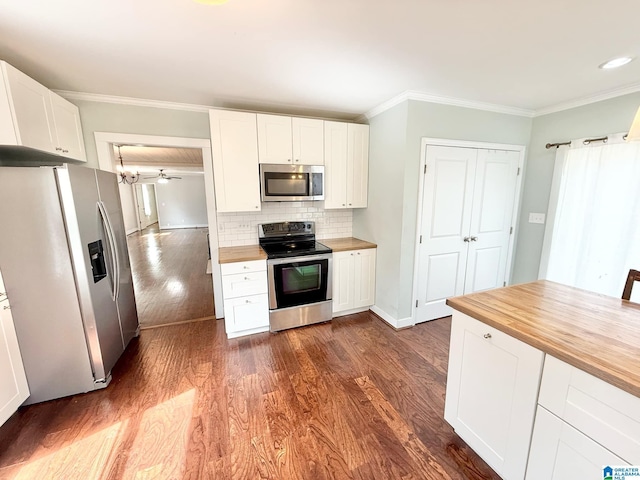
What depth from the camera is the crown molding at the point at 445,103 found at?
248 centimetres

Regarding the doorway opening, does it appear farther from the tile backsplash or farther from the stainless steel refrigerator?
the stainless steel refrigerator

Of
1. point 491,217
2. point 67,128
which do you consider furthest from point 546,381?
point 67,128

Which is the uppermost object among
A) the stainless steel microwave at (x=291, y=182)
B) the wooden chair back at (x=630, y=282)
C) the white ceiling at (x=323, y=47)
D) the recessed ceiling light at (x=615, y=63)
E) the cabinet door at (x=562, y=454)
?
the white ceiling at (x=323, y=47)

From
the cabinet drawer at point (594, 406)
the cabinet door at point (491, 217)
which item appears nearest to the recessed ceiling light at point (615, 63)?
the cabinet door at point (491, 217)

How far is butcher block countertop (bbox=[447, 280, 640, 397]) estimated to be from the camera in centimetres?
92

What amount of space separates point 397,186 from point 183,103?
2.42m

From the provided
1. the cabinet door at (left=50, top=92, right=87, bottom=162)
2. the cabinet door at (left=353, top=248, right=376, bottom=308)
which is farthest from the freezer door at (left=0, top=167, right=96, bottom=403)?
the cabinet door at (left=353, top=248, right=376, bottom=308)

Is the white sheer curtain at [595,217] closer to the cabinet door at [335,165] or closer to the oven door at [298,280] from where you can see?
the cabinet door at [335,165]

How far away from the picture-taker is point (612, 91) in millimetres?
2377

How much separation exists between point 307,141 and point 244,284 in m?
1.72

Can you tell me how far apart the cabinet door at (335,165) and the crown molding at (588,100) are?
2.27 metres

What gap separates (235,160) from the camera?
8.77ft

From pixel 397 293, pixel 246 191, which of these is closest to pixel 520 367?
pixel 397 293

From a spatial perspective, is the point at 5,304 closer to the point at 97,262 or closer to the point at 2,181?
the point at 97,262
